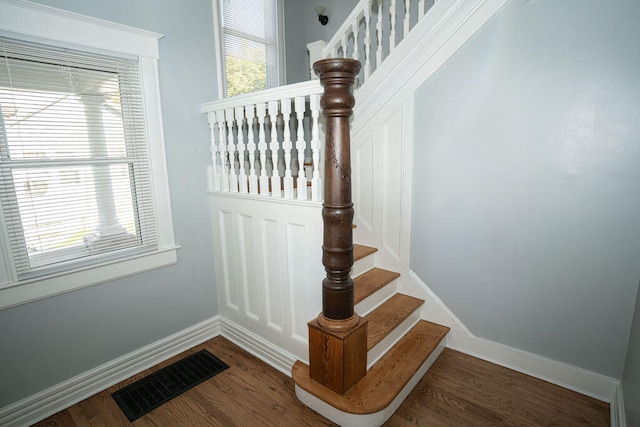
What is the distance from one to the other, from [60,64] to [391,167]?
226cm

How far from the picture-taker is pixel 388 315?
2434 mm

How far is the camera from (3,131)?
1.71 m

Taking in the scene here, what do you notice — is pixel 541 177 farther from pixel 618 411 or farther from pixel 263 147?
pixel 263 147

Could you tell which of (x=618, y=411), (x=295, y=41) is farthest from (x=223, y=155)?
(x=618, y=411)

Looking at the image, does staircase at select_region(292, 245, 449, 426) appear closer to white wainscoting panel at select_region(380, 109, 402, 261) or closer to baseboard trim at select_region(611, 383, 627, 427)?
white wainscoting panel at select_region(380, 109, 402, 261)

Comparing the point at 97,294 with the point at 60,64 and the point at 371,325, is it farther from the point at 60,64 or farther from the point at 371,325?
the point at 371,325

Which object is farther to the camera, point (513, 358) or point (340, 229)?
point (513, 358)

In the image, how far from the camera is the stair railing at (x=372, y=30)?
2.54 m

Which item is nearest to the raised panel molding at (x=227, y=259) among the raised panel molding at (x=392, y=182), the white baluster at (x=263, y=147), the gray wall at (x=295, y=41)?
the white baluster at (x=263, y=147)

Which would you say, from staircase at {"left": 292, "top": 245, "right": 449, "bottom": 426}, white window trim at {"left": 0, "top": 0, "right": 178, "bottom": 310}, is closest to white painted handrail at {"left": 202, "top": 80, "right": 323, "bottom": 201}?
white window trim at {"left": 0, "top": 0, "right": 178, "bottom": 310}

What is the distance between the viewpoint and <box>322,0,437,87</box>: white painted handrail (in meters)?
2.52

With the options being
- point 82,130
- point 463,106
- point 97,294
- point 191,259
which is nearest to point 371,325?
point 191,259

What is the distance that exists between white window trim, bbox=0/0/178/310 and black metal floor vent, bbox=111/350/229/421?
2.43ft

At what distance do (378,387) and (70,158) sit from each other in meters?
2.25
